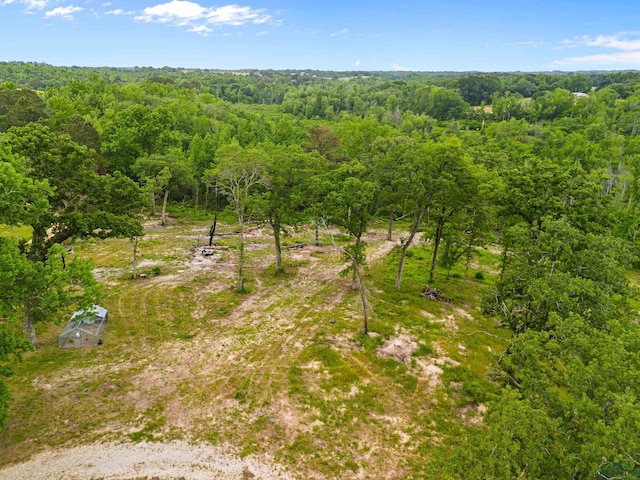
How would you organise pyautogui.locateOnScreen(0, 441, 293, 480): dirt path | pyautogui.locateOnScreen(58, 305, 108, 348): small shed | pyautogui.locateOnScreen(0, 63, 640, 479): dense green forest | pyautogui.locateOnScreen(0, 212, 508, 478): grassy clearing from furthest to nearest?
pyautogui.locateOnScreen(58, 305, 108, 348): small shed < pyautogui.locateOnScreen(0, 212, 508, 478): grassy clearing < pyautogui.locateOnScreen(0, 441, 293, 480): dirt path < pyautogui.locateOnScreen(0, 63, 640, 479): dense green forest

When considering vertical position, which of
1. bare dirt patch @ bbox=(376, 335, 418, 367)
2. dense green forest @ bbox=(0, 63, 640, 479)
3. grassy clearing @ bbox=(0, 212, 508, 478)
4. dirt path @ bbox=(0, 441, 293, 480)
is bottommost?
bare dirt patch @ bbox=(376, 335, 418, 367)

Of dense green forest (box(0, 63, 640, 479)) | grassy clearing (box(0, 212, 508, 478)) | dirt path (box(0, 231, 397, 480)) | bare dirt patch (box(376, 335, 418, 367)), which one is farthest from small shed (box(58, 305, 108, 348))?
bare dirt patch (box(376, 335, 418, 367))

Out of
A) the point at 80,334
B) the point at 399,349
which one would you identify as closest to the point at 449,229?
the point at 399,349

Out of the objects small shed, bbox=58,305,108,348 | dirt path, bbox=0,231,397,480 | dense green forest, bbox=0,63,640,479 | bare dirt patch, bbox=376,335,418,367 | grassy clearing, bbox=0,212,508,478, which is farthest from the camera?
bare dirt patch, bbox=376,335,418,367

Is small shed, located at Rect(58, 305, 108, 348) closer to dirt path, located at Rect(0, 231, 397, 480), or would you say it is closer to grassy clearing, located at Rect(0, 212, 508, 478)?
grassy clearing, located at Rect(0, 212, 508, 478)

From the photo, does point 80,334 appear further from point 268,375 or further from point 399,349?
point 399,349

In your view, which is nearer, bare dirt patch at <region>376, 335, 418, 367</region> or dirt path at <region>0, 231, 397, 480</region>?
dirt path at <region>0, 231, 397, 480</region>

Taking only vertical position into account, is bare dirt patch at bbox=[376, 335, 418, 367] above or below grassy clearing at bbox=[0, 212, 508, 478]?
below

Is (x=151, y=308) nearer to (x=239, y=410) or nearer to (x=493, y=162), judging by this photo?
(x=239, y=410)
